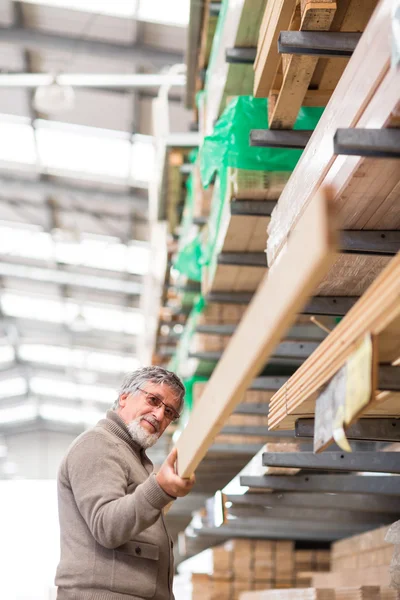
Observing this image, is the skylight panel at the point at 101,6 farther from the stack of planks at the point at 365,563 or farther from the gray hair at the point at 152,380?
the gray hair at the point at 152,380

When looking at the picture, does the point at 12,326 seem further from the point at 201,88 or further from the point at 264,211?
the point at 264,211

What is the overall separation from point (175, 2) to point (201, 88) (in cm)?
528

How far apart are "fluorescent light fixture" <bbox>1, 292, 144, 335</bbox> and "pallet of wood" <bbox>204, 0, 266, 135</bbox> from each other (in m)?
18.4

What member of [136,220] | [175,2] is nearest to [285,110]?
[175,2]

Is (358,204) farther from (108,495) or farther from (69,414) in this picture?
(69,414)

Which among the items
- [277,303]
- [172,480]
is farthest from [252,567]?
[277,303]

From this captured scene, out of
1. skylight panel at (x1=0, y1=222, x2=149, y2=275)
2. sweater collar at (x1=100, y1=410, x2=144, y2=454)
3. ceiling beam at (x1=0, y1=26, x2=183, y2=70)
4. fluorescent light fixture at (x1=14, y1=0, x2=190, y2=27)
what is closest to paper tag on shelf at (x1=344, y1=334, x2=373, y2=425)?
sweater collar at (x1=100, y1=410, x2=144, y2=454)

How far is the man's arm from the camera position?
2883 millimetres

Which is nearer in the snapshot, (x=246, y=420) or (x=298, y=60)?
(x=298, y=60)

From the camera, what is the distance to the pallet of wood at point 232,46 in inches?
158

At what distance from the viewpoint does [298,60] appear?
10.6ft

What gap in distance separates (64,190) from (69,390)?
16485 mm

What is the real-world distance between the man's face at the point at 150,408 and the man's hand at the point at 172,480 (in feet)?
2.29

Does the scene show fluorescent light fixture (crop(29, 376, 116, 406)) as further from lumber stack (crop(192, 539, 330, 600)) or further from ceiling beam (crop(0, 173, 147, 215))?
lumber stack (crop(192, 539, 330, 600))
